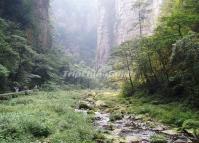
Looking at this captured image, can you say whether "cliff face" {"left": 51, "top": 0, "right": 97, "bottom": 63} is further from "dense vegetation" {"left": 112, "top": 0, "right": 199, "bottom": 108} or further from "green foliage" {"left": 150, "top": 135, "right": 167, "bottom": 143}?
"green foliage" {"left": 150, "top": 135, "right": 167, "bottom": 143}

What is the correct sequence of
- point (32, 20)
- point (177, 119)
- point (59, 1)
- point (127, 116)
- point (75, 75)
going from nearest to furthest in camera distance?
point (177, 119), point (127, 116), point (32, 20), point (75, 75), point (59, 1)

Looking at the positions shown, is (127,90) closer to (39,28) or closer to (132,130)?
(132,130)

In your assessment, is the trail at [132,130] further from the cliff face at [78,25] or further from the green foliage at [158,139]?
the cliff face at [78,25]

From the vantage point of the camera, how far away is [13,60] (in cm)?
3319

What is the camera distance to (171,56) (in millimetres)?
23391

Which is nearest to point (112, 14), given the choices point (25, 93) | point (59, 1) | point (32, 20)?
point (59, 1)

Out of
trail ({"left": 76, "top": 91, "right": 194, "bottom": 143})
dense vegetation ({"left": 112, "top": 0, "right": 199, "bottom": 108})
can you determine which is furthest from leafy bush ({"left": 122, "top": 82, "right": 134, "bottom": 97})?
trail ({"left": 76, "top": 91, "right": 194, "bottom": 143})

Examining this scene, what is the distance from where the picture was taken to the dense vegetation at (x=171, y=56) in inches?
867

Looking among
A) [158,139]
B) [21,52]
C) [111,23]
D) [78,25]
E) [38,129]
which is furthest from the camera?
[78,25]

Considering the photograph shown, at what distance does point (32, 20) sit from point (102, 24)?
8645cm

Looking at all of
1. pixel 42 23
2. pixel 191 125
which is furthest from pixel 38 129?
pixel 42 23

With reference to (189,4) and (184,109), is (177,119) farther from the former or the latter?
(189,4)

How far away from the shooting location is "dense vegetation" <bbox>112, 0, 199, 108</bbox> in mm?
22031

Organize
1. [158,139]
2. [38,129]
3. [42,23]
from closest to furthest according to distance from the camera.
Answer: [38,129], [158,139], [42,23]
